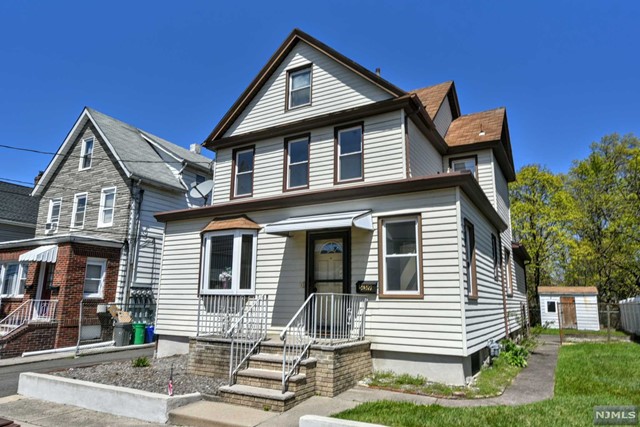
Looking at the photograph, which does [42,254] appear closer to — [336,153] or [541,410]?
[336,153]

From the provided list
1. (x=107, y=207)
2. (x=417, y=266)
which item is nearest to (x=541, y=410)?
(x=417, y=266)

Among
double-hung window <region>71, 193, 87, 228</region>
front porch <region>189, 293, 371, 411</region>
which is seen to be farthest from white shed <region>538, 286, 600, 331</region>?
double-hung window <region>71, 193, 87, 228</region>

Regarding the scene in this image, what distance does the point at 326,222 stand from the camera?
8.93m

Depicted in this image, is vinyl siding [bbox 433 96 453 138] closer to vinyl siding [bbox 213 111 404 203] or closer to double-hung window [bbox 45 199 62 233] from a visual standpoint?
vinyl siding [bbox 213 111 404 203]

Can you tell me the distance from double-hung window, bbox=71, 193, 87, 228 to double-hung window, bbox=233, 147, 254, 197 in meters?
10.2

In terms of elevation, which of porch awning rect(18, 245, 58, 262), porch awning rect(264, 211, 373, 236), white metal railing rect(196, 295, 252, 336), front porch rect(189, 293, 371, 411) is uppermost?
porch awning rect(264, 211, 373, 236)

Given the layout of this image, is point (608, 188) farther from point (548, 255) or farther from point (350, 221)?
point (350, 221)

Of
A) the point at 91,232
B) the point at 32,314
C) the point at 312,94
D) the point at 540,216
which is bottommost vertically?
the point at 32,314

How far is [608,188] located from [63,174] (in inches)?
1276

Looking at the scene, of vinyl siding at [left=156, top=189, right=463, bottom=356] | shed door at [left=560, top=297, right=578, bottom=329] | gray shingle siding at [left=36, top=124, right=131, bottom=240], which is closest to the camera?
vinyl siding at [left=156, top=189, right=463, bottom=356]

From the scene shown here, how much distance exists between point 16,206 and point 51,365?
634 inches

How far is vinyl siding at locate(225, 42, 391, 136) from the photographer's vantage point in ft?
38.1

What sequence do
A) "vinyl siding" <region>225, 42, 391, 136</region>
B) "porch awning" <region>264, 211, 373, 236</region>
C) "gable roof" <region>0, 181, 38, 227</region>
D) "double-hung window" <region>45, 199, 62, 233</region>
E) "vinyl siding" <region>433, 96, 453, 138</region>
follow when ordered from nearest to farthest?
"porch awning" <region>264, 211, 373, 236</region> → "vinyl siding" <region>225, 42, 391, 136</region> → "vinyl siding" <region>433, 96, 453, 138</region> → "double-hung window" <region>45, 199, 62, 233</region> → "gable roof" <region>0, 181, 38, 227</region>

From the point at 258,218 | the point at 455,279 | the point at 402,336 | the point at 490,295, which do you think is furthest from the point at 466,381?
the point at 258,218
